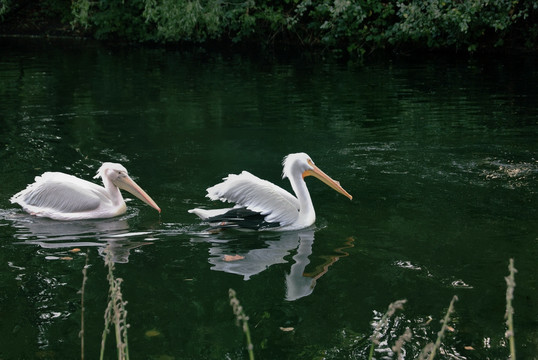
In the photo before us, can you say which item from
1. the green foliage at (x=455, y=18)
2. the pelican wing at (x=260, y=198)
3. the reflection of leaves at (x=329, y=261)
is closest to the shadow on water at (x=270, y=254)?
the reflection of leaves at (x=329, y=261)

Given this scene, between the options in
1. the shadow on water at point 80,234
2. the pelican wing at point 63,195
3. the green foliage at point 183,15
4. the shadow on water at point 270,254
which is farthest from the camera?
the green foliage at point 183,15

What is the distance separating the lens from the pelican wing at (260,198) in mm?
6438

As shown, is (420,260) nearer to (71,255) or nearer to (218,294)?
(218,294)

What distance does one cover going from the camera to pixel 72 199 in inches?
268

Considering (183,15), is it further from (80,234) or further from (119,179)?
(80,234)

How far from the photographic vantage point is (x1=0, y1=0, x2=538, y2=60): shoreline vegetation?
17.4 metres

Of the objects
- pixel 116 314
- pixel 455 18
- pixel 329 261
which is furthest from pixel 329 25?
pixel 116 314

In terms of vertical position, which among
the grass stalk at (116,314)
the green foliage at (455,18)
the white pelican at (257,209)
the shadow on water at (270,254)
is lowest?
the shadow on water at (270,254)

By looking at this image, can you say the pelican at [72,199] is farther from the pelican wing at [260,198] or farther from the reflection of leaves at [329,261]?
the reflection of leaves at [329,261]

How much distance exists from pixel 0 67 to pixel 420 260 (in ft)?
48.6

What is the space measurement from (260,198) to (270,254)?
24.4 inches

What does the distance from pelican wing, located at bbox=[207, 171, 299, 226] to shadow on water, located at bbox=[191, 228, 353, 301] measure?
0.50ft

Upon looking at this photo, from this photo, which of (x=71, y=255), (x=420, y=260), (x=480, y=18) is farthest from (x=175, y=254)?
(x=480, y=18)

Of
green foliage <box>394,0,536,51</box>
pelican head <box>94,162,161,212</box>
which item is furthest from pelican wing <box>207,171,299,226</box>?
green foliage <box>394,0,536,51</box>
